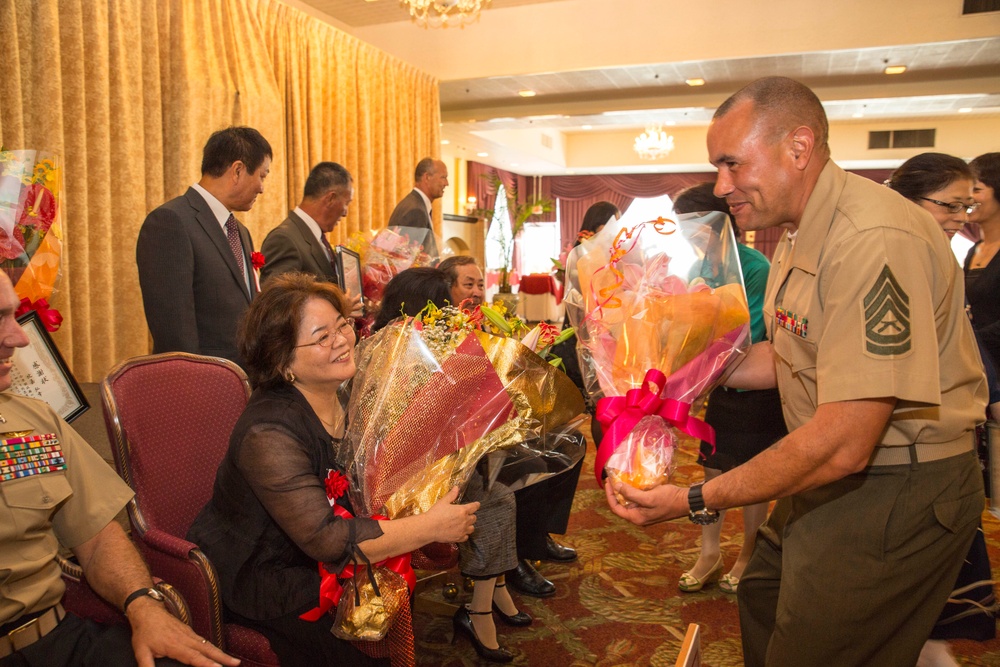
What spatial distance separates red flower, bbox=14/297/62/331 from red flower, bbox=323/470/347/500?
1.05 metres

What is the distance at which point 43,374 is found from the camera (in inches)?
78.3

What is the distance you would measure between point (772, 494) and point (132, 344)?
403 centimetres

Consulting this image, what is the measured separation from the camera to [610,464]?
1.52 m

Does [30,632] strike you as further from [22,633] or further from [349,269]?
[349,269]

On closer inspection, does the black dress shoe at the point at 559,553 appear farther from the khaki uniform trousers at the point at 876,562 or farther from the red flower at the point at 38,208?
the red flower at the point at 38,208

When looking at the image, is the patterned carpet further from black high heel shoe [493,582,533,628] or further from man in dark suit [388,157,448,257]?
man in dark suit [388,157,448,257]

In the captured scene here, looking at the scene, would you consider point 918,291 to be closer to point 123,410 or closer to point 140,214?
point 123,410

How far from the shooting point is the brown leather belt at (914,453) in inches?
56.0

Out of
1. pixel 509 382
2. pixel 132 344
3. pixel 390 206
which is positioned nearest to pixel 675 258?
pixel 509 382

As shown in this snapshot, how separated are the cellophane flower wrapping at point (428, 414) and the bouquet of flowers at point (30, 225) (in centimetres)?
102

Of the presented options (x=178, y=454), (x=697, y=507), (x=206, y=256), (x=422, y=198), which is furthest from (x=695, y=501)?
(x=422, y=198)

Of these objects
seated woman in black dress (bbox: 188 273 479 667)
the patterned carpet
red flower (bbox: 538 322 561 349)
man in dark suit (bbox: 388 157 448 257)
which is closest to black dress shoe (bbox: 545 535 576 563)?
the patterned carpet

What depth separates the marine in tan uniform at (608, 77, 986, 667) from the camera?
131 centimetres

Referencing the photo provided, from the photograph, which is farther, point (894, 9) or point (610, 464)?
point (894, 9)
